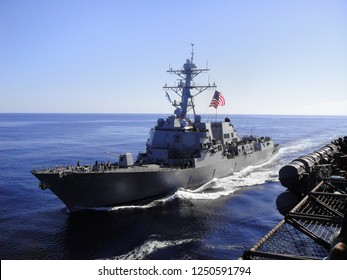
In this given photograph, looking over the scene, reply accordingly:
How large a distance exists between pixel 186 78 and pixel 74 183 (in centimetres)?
1618

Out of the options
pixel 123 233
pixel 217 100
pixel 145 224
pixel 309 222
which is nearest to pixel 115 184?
pixel 145 224

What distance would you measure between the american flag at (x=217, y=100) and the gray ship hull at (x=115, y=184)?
24.3ft

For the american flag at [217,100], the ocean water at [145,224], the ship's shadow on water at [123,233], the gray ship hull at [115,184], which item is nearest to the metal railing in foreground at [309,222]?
the ocean water at [145,224]

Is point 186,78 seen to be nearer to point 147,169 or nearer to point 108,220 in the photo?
point 147,169

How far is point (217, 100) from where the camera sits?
31562 mm

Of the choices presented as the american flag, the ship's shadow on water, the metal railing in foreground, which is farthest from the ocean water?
the metal railing in foreground

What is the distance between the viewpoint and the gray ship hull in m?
20.9

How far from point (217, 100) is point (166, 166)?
9.31 m

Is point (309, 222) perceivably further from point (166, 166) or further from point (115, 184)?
point (166, 166)

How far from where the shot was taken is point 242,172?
35.2 metres

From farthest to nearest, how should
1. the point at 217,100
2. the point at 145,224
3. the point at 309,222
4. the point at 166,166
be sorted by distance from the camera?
the point at 217,100
the point at 166,166
the point at 145,224
the point at 309,222

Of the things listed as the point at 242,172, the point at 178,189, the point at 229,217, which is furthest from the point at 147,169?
the point at 242,172
